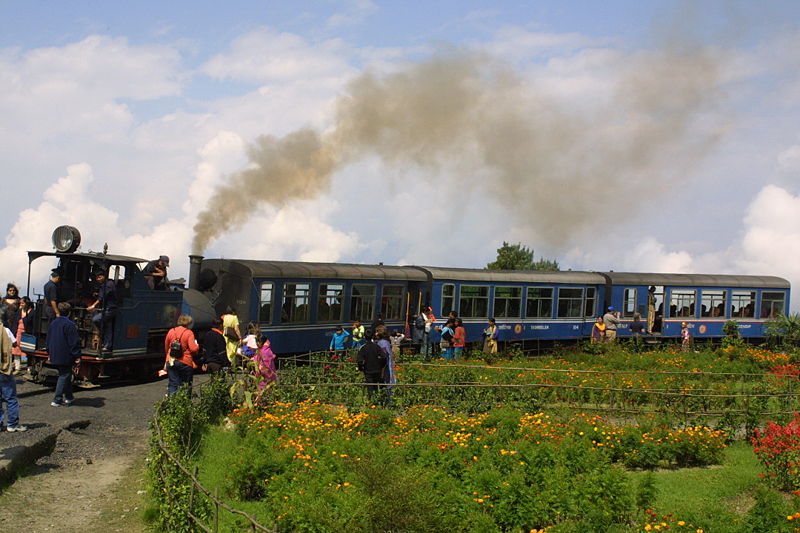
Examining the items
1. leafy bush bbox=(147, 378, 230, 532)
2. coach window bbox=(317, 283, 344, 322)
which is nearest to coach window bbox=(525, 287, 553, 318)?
coach window bbox=(317, 283, 344, 322)

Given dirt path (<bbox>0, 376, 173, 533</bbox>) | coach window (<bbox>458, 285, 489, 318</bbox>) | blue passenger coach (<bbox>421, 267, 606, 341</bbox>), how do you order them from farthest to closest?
coach window (<bbox>458, 285, 489, 318</bbox>)
blue passenger coach (<bbox>421, 267, 606, 341</bbox>)
dirt path (<bbox>0, 376, 173, 533</bbox>)

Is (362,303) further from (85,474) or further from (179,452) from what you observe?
(179,452)

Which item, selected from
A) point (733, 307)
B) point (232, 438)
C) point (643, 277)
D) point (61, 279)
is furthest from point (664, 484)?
point (733, 307)

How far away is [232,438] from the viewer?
40.3ft

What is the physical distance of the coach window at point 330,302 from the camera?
22438 millimetres

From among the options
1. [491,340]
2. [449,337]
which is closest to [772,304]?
[491,340]

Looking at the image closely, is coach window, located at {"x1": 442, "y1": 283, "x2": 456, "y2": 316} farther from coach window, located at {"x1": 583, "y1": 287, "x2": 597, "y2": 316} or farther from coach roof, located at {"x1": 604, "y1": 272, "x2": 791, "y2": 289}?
coach roof, located at {"x1": 604, "y1": 272, "x2": 791, "y2": 289}

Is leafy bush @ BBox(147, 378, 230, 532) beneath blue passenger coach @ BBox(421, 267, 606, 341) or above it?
beneath

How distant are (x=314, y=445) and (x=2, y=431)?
4996 millimetres

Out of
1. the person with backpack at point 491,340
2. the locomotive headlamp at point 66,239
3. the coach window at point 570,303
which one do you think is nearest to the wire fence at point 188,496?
the locomotive headlamp at point 66,239

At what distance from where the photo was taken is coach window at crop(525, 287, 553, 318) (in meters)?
28.4

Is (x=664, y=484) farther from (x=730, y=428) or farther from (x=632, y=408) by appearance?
(x=632, y=408)

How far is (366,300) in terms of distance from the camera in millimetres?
24062

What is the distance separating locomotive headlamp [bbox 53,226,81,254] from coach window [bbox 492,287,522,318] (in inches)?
586
